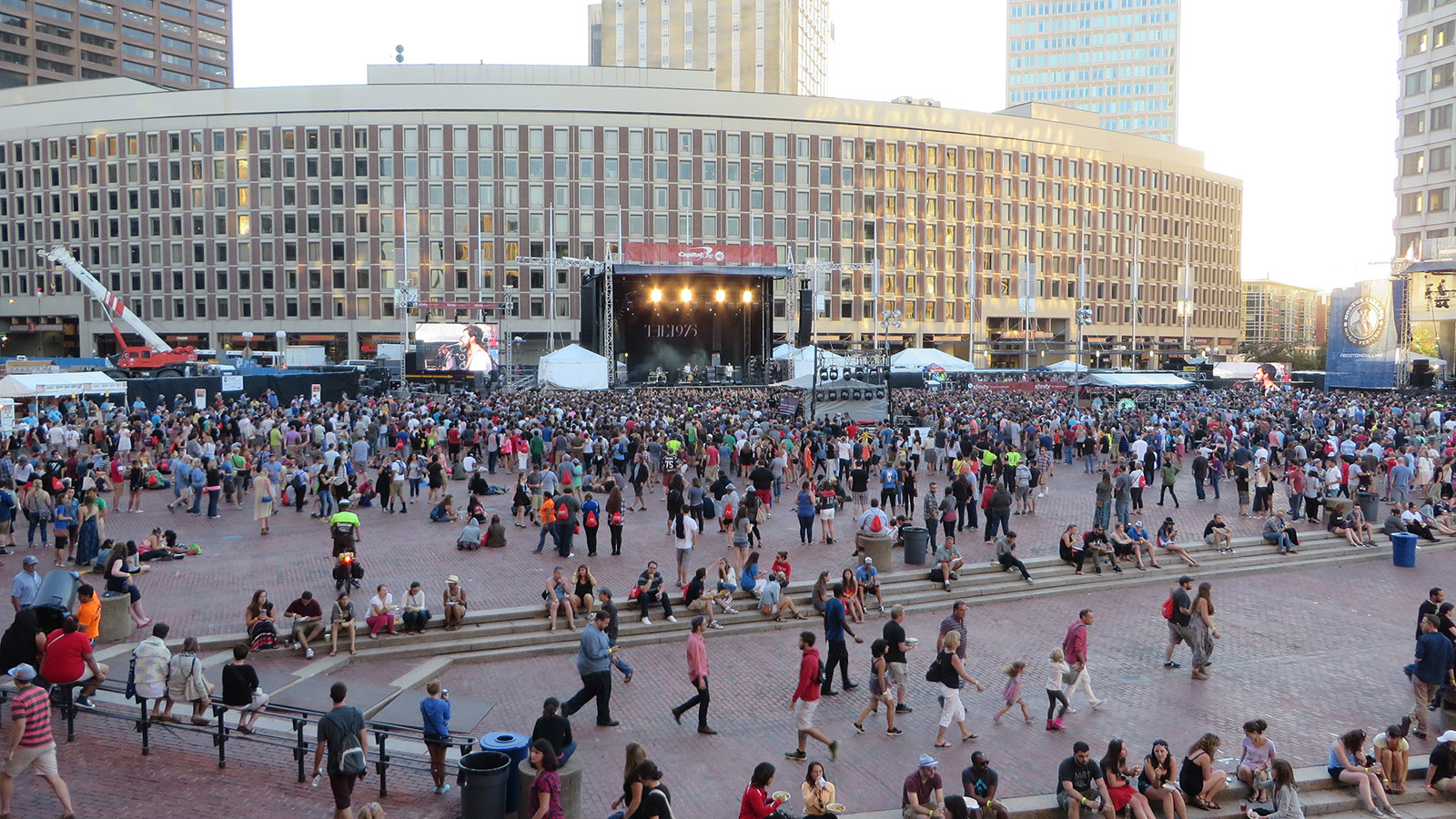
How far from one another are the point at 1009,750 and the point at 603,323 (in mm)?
47471

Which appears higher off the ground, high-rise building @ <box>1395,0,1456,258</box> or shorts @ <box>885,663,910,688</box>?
high-rise building @ <box>1395,0,1456,258</box>

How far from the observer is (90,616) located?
10.3 metres

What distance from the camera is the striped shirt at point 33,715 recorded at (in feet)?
23.6

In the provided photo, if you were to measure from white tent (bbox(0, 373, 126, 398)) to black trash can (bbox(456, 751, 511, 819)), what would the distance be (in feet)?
98.4

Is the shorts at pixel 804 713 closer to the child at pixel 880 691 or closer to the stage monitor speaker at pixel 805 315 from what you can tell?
the child at pixel 880 691

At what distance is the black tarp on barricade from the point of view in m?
35.8

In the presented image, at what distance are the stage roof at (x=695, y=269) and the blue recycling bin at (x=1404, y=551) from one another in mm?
36466

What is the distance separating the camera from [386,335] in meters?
71.7

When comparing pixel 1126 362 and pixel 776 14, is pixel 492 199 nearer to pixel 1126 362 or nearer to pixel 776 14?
pixel 776 14

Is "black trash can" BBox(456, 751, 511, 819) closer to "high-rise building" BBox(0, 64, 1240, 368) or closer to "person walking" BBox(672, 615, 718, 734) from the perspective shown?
"person walking" BBox(672, 615, 718, 734)

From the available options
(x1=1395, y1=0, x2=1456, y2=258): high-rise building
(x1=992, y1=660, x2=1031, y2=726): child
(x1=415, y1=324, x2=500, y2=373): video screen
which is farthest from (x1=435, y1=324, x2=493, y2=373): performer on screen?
(x1=1395, y1=0, x2=1456, y2=258): high-rise building

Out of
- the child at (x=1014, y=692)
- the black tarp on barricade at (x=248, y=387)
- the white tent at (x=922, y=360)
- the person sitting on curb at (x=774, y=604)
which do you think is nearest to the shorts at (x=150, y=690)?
the person sitting on curb at (x=774, y=604)

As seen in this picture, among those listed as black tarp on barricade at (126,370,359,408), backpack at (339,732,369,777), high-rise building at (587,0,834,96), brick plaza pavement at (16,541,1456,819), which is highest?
high-rise building at (587,0,834,96)

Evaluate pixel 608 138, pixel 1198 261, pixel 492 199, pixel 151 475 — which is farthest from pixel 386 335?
pixel 1198 261
